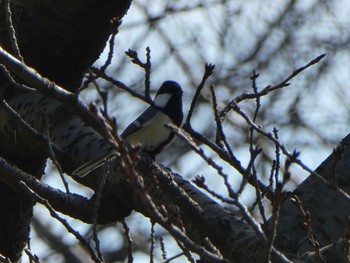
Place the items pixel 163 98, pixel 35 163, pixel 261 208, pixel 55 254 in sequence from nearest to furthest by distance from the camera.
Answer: pixel 261 208
pixel 35 163
pixel 163 98
pixel 55 254

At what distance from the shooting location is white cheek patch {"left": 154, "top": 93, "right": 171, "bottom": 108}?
4.47m

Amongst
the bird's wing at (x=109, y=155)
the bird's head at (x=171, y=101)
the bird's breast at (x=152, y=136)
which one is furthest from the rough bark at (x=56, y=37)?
the bird's head at (x=171, y=101)

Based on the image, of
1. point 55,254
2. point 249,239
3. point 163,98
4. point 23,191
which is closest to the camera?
point 249,239

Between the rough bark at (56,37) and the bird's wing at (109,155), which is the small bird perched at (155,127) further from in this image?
the rough bark at (56,37)

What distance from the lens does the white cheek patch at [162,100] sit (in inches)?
176

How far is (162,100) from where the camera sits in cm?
455

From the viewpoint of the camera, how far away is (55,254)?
8359mm

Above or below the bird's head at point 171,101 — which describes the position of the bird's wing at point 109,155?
below

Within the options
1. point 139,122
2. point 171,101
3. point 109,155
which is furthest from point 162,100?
point 109,155

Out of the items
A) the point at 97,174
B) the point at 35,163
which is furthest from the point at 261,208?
the point at 35,163

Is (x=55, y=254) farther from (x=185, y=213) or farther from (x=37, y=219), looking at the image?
(x=185, y=213)

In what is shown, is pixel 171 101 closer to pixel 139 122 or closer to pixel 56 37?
Answer: pixel 139 122

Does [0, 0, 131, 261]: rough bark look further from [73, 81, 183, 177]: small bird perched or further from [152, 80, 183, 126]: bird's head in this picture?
[152, 80, 183, 126]: bird's head

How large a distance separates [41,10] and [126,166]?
1805 millimetres
